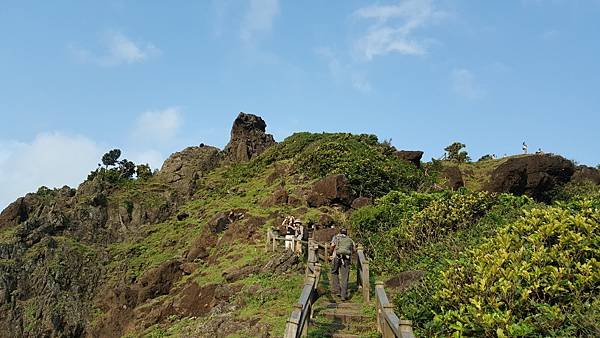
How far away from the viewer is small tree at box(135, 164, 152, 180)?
1806 inches

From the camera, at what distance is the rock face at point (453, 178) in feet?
109

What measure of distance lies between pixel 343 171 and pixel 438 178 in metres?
7.97

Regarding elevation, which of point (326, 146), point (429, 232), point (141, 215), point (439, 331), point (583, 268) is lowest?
point (439, 331)

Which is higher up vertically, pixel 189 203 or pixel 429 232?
pixel 189 203

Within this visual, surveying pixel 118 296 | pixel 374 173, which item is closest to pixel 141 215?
pixel 118 296

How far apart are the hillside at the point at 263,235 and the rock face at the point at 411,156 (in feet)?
0.58

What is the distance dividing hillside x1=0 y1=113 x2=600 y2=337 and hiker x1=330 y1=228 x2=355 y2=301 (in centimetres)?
130

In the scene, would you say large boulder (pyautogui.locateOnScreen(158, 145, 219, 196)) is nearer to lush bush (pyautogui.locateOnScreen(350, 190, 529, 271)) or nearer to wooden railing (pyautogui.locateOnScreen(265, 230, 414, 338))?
lush bush (pyautogui.locateOnScreen(350, 190, 529, 271))

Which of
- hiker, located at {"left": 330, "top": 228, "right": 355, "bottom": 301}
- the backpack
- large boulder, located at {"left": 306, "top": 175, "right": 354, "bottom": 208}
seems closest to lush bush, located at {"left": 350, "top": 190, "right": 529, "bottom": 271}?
hiker, located at {"left": 330, "top": 228, "right": 355, "bottom": 301}

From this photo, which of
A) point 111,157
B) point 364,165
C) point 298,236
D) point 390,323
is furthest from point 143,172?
point 390,323

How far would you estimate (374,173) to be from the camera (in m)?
29.7

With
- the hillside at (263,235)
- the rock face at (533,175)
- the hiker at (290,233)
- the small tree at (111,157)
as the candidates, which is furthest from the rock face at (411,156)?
the small tree at (111,157)

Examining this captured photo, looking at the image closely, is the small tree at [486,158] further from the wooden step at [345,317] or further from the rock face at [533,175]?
the wooden step at [345,317]

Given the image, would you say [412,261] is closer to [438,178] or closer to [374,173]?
[374,173]
